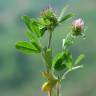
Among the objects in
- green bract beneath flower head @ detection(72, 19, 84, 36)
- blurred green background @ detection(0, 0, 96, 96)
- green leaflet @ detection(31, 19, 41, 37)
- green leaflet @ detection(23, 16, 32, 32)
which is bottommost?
blurred green background @ detection(0, 0, 96, 96)

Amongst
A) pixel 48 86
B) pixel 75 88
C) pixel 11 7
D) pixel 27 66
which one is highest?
pixel 11 7

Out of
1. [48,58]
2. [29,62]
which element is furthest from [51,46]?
[29,62]

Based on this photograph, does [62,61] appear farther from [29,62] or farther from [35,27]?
[29,62]

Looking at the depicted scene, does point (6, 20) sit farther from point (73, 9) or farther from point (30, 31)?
point (30, 31)

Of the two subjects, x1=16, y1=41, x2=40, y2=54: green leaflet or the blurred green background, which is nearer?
x1=16, y1=41, x2=40, y2=54: green leaflet

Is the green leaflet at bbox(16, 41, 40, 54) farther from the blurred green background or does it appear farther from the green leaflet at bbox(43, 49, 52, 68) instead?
the blurred green background

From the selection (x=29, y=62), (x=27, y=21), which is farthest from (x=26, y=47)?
(x=29, y=62)

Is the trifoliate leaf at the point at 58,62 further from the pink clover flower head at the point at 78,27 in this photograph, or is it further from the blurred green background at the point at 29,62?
the blurred green background at the point at 29,62

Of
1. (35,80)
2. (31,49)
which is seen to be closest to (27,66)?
(35,80)

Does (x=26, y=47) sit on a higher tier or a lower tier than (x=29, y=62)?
higher

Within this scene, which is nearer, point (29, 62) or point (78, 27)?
point (78, 27)

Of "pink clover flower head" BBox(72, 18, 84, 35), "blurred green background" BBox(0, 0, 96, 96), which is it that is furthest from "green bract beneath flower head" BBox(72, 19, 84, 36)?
"blurred green background" BBox(0, 0, 96, 96)
